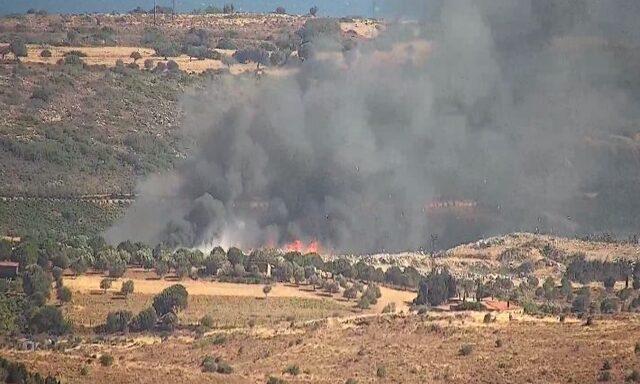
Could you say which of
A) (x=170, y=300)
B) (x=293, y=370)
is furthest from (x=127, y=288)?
(x=293, y=370)

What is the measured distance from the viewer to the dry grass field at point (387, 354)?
48406 mm

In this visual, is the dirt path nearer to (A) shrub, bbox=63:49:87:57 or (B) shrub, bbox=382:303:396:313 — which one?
(B) shrub, bbox=382:303:396:313

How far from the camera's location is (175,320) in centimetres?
5694

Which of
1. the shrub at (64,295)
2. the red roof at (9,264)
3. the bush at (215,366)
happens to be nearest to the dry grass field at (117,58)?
the red roof at (9,264)

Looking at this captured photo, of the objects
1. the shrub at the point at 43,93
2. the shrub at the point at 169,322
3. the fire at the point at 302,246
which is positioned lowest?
the shrub at the point at 169,322

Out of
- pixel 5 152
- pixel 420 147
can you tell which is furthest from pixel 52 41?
pixel 420 147

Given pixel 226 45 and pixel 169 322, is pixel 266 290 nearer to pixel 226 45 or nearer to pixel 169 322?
pixel 169 322

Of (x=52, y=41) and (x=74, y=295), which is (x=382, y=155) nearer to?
(x=74, y=295)

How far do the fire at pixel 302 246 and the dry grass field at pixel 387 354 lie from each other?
674 inches

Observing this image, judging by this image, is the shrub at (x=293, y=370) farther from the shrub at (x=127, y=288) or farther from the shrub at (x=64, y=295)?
the shrub at (x=127, y=288)

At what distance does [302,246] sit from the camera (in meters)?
73.5

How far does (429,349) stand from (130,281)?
46.2ft

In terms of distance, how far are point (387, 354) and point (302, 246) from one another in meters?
22.7

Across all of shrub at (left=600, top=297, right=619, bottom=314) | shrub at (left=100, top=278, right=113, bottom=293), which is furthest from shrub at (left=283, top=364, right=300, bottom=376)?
shrub at (left=600, top=297, right=619, bottom=314)
